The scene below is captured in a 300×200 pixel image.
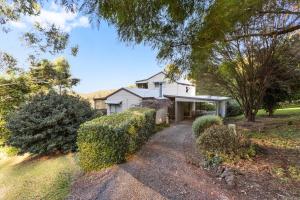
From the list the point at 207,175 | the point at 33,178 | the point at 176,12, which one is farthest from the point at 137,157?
the point at 176,12

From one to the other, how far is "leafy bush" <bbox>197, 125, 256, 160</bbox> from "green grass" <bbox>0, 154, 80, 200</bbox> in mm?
4301

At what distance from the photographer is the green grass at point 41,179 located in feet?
20.0

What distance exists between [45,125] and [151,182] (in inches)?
244

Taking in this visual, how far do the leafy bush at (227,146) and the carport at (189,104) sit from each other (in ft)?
50.7

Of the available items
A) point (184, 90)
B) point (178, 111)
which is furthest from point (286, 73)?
point (184, 90)

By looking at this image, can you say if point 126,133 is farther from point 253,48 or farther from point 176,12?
point 253,48

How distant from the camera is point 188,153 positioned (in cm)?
789

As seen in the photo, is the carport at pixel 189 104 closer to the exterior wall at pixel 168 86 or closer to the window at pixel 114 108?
the exterior wall at pixel 168 86

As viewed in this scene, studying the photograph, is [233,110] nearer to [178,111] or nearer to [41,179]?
[178,111]

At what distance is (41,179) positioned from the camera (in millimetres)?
7145

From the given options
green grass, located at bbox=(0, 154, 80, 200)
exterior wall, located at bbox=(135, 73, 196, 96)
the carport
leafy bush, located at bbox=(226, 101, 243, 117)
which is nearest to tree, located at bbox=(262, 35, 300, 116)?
the carport

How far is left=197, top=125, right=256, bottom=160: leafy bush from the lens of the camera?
21.5ft

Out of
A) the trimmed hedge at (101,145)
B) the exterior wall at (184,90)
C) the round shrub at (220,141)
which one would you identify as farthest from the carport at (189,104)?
the trimmed hedge at (101,145)

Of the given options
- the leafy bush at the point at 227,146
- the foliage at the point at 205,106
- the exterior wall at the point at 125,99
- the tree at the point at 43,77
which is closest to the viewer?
the leafy bush at the point at 227,146
